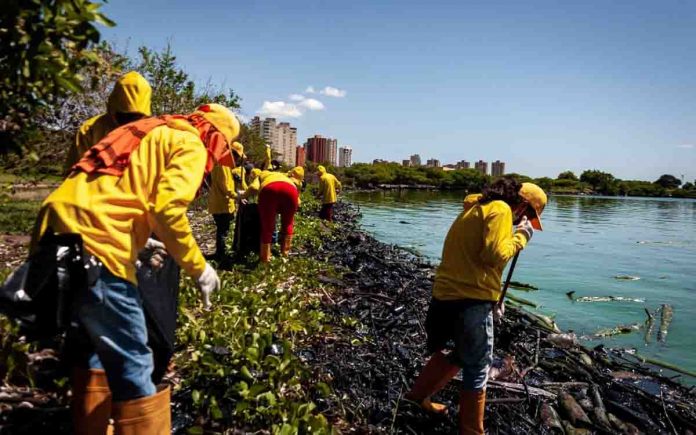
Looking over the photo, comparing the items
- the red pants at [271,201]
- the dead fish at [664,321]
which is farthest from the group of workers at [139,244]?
the dead fish at [664,321]

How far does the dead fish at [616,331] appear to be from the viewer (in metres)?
8.27

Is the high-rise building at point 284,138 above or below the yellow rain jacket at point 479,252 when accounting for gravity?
above

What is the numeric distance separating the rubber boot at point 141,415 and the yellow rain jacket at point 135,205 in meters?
0.62

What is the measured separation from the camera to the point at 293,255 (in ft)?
29.5

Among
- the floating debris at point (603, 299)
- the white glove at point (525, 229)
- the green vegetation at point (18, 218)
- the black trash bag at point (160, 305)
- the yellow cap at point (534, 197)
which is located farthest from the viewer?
the floating debris at point (603, 299)

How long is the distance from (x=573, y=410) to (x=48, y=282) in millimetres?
4792

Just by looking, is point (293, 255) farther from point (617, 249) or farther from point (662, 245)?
point (662, 245)

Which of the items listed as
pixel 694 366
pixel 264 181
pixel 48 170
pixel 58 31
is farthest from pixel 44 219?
pixel 694 366

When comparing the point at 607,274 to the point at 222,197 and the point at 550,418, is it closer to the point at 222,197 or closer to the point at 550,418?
the point at 550,418

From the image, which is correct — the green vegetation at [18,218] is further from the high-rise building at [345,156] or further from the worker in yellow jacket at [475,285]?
the high-rise building at [345,156]

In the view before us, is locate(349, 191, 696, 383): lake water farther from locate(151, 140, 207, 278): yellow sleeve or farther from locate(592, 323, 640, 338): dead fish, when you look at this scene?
locate(151, 140, 207, 278): yellow sleeve

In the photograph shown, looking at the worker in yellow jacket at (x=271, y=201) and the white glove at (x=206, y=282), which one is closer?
the white glove at (x=206, y=282)

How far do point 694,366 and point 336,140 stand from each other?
4703 inches

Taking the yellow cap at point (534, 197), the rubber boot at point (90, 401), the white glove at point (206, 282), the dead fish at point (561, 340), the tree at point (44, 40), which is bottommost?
the dead fish at point (561, 340)
